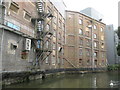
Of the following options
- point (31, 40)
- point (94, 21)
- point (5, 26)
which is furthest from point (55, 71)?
point (94, 21)

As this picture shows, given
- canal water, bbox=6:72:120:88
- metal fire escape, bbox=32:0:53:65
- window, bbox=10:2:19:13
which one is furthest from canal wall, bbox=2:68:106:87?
window, bbox=10:2:19:13

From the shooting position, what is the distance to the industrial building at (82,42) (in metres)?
33.0

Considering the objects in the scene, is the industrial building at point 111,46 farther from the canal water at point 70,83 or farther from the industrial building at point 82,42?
the canal water at point 70,83

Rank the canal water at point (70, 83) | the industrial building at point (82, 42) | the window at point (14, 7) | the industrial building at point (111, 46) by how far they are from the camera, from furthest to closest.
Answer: the industrial building at point (111, 46) → the industrial building at point (82, 42) → the window at point (14, 7) → the canal water at point (70, 83)

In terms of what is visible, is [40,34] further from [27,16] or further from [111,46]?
[111,46]

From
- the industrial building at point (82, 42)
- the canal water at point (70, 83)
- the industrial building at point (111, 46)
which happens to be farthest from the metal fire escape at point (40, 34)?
the industrial building at point (111, 46)

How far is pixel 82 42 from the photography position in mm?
35062

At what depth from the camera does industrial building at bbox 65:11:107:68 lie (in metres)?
33.0

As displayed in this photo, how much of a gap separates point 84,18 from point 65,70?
528 inches

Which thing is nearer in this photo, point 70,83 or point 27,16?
point 70,83

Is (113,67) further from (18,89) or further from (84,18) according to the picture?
(18,89)

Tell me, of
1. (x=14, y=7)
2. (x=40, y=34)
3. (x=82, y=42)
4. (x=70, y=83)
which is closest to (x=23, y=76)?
(x=70, y=83)

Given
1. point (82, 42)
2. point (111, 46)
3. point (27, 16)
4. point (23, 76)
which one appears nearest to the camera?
point (23, 76)

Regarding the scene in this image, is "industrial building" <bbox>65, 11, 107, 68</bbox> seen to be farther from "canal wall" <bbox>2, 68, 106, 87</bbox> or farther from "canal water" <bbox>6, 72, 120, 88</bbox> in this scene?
"canal water" <bbox>6, 72, 120, 88</bbox>
